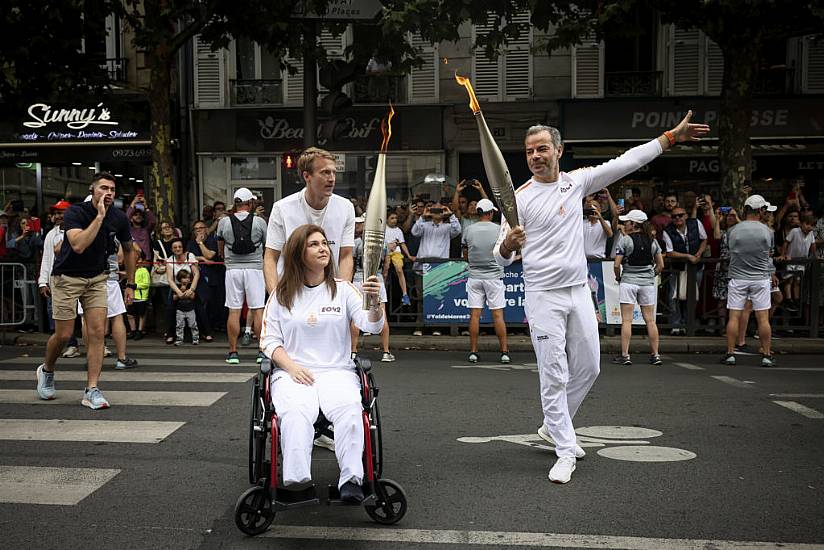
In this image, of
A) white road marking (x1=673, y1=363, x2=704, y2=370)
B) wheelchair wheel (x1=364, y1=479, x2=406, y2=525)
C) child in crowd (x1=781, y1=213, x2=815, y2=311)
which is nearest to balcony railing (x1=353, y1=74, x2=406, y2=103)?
child in crowd (x1=781, y1=213, x2=815, y2=311)

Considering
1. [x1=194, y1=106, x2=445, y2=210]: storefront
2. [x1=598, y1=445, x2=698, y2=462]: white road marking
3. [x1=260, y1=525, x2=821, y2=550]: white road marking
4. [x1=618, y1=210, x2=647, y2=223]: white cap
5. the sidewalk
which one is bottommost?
the sidewalk

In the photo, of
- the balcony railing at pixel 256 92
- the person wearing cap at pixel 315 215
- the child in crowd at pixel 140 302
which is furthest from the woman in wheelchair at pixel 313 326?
the balcony railing at pixel 256 92

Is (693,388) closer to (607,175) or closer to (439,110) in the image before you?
(607,175)

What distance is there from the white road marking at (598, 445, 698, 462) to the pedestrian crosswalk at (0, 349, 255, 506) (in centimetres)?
321

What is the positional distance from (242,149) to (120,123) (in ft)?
9.99

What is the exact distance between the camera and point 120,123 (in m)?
20.8

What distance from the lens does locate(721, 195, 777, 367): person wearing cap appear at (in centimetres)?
999

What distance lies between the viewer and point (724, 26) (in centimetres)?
1350

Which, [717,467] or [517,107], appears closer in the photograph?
[717,467]

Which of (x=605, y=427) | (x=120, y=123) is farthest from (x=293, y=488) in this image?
(x=120, y=123)

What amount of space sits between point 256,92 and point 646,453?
1782 cm

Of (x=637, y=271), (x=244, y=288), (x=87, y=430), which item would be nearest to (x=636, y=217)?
(x=637, y=271)

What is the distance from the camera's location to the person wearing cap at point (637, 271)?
1018cm

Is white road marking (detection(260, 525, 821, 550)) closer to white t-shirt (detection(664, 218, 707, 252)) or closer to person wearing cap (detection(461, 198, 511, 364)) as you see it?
person wearing cap (detection(461, 198, 511, 364))
